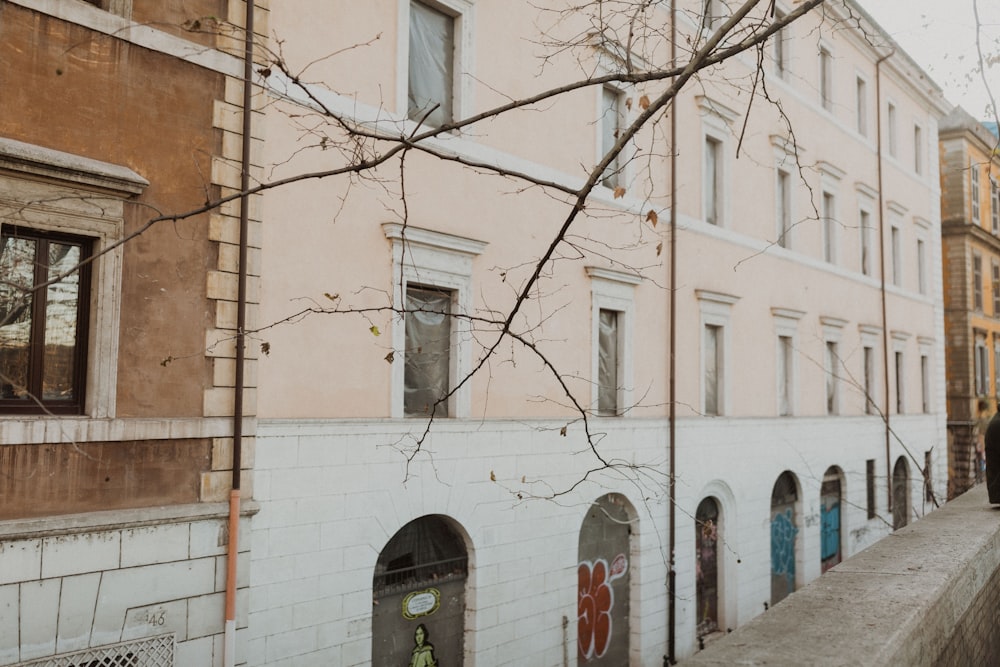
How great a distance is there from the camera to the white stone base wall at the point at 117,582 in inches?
261

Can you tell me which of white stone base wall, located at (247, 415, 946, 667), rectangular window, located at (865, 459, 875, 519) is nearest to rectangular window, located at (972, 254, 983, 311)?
rectangular window, located at (865, 459, 875, 519)

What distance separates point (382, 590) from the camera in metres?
9.59

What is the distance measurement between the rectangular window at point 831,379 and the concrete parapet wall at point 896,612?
1253cm

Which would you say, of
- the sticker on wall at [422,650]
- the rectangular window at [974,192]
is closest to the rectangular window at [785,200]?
the sticker on wall at [422,650]

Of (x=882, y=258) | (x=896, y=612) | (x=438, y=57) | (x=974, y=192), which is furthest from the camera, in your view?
(x=974, y=192)

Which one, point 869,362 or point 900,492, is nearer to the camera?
point 869,362

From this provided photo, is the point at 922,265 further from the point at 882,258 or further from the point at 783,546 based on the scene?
the point at 783,546

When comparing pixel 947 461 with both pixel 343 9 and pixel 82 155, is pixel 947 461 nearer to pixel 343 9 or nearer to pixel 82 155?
pixel 343 9

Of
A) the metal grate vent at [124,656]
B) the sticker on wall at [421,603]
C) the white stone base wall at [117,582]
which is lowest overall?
the sticker on wall at [421,603]

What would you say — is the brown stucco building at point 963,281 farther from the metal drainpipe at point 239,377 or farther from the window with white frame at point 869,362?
the metal drainpipe at point 239,377

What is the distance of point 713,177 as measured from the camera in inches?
616

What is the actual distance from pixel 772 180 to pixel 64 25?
44.2ft

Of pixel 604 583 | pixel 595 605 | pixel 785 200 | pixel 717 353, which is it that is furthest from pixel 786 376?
pixel 595 605

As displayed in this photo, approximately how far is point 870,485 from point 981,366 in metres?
14.2
